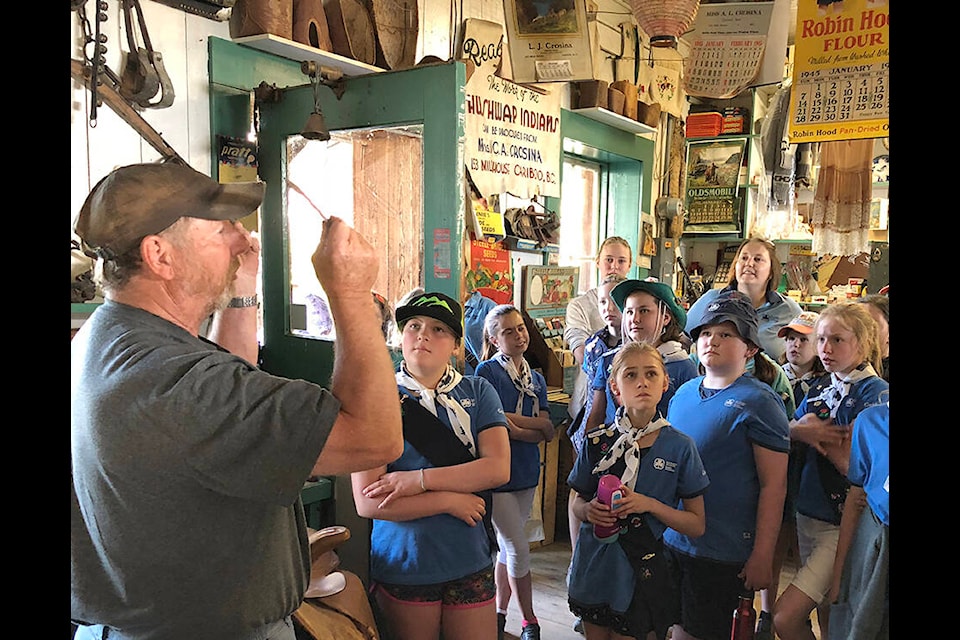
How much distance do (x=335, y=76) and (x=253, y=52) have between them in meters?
0.50

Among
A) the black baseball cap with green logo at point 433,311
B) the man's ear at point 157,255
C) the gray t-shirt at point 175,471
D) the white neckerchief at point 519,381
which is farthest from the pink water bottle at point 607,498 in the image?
the man's ear at point 157,255

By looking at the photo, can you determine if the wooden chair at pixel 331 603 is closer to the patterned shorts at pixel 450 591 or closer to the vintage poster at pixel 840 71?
the patterned shorts at pixel 450 591

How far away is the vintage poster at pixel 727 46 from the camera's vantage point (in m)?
3.38

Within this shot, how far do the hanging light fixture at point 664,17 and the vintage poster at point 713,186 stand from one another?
3623 millimetres

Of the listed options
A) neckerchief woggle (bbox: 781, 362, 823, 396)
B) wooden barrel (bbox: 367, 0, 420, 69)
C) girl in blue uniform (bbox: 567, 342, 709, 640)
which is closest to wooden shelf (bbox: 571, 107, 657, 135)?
wooden barrel (bbox: 367, 0, 420, 69)

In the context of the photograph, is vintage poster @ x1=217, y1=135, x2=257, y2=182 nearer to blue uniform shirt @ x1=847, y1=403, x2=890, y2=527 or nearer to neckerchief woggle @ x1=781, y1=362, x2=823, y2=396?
neckerchief woggle @ x1=781, y1=362, x2=823, y2=396

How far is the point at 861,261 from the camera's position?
671cm

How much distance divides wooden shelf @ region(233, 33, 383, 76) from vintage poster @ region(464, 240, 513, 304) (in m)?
1.39

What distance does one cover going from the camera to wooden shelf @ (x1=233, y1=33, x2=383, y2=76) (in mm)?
2854

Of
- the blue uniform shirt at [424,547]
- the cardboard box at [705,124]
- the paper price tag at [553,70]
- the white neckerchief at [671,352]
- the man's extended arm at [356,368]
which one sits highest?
the cardboard box at [705,124]

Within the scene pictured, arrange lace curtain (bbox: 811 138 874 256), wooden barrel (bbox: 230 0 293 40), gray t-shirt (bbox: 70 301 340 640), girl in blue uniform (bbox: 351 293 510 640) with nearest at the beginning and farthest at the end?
gray t-shirt (bbox: 70 301 340 640) → girl in blue uniform (bbox: 351 293 510 640) → wooden barrel (bbox: 230 0 293 40) → lace curtain (bbox: 811 138 874 256)

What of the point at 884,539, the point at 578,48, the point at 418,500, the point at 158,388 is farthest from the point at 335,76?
the point at 884,539

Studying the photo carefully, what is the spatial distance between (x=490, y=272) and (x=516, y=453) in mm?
1759

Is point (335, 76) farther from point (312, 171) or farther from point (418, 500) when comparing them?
point (418, 500)
